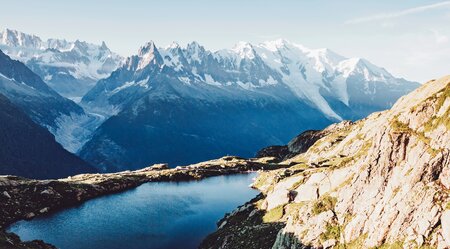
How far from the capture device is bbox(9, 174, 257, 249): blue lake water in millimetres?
126125

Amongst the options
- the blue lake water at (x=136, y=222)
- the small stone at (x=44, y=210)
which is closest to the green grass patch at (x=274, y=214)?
the blue lake water at (x=136, y=222)

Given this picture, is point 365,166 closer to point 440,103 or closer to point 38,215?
point 440,103

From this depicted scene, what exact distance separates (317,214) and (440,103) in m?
24.8

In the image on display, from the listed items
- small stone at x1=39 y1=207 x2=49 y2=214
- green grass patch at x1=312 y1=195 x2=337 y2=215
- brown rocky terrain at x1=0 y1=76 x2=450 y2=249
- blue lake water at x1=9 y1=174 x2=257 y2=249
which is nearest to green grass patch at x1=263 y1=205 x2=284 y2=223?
brown rocky terrain at x1=0 y1=76 x2=450 y2=249

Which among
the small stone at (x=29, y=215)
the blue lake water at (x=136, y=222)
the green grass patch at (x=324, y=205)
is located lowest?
the blue lake water at (x=136, y=222)

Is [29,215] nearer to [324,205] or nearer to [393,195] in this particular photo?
[324,205]

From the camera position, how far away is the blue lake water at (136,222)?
126m

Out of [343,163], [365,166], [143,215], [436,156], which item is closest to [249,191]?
[143,215]

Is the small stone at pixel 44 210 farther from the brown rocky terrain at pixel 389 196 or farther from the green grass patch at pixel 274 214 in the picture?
the brown rocky terrain at pixel 389 196

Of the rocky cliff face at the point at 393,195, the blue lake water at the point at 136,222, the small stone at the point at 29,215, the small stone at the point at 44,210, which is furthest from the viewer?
the small stone at the point at 44,210

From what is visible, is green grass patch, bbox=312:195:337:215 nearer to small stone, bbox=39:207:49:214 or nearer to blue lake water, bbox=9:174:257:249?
blue lake water, bbox=9:174:257:249

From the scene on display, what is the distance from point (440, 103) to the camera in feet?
219

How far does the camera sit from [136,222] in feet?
486

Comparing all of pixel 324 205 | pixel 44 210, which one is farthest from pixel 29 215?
pixel 324 205
